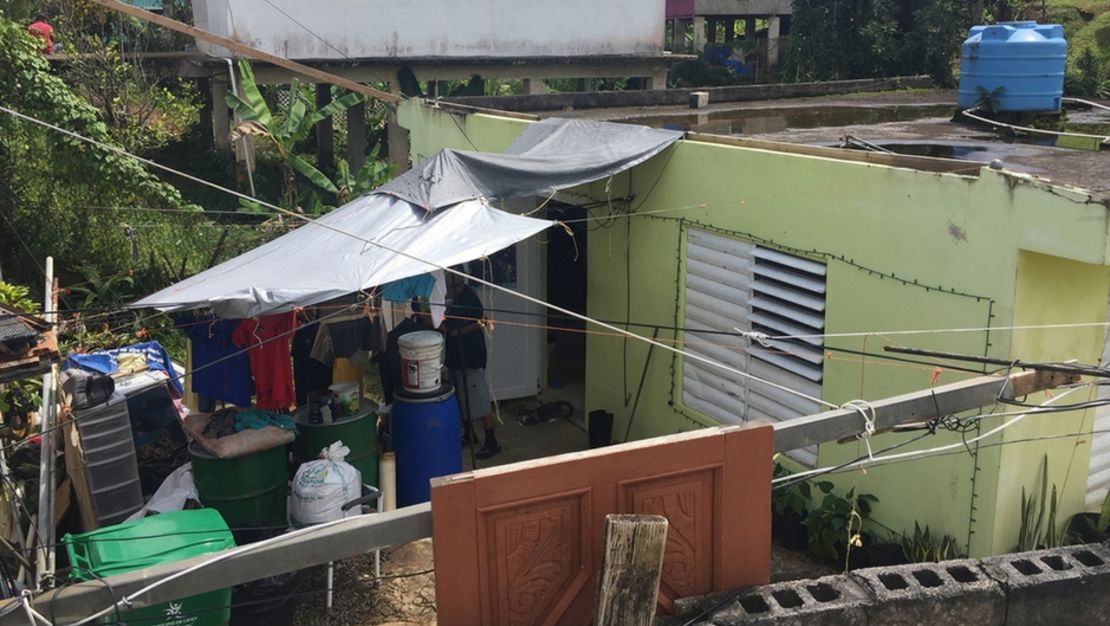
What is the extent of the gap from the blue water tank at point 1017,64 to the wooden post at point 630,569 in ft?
25.9

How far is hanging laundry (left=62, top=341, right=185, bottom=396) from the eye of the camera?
26.7ft

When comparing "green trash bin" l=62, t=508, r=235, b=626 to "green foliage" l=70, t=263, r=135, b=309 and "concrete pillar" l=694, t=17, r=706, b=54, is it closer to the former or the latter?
"green foliage" l=70, t=263, r=135, b=309

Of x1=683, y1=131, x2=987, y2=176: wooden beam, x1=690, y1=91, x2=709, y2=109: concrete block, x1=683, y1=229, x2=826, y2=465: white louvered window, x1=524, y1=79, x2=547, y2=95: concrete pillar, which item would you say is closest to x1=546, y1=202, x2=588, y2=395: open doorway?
x1=683, y1=229, x2=826, y2=465: white louvered window

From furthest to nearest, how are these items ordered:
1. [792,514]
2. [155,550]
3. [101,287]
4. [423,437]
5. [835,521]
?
[101,287]
[423,437]
[792,514]
[835,521]
[155,550]

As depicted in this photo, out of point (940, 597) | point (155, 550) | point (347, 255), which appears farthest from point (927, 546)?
point (155, 550)

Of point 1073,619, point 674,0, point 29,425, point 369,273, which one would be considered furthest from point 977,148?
point 674,0

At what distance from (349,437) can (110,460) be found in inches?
72.1

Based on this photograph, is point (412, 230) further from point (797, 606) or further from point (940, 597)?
point (940, 597)

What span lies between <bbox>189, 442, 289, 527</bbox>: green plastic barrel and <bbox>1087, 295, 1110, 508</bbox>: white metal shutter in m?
6.08

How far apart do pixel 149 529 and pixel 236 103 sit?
1110 cm

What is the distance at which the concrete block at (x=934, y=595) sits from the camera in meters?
5.00

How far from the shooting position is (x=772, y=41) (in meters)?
29.0

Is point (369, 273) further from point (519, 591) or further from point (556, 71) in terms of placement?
point (556, 71)

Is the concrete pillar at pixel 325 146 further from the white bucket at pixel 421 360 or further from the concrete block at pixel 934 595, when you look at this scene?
the concrete block at pixel 934 595
